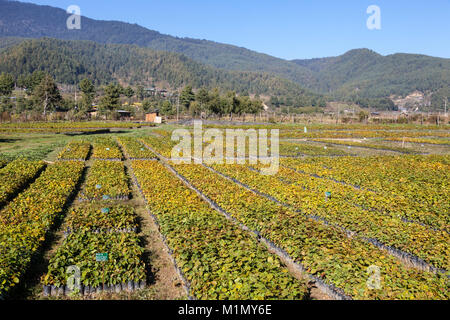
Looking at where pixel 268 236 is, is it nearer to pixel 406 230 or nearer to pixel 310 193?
pixel 406 230

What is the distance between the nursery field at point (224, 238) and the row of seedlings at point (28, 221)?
0.04m

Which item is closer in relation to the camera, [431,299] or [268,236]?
[431,299]

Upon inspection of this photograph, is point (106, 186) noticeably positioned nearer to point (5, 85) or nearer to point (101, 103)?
point (101, 103)

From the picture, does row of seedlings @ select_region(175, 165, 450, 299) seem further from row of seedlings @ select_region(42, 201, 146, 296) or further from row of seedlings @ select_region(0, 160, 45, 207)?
row of seedlings @ select_region(0, 160, 45, 207)

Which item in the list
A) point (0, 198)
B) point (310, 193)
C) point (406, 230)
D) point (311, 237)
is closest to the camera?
point (311, 237)

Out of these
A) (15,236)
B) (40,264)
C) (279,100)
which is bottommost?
(40,264)

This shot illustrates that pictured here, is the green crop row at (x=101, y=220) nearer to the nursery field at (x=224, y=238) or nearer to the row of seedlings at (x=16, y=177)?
the nursery field at (x=224, y=238)

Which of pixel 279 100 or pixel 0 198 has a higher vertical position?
pixel 279 100

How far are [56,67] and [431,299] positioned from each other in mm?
215752

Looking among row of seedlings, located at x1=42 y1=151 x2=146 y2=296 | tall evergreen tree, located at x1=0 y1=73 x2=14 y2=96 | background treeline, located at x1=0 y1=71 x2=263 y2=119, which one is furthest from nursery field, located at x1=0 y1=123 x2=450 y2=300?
tall evergreen tree, located at x1=0 y1=73 x2=14 y2=96

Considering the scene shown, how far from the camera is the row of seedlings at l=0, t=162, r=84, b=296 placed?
24.5 feet
